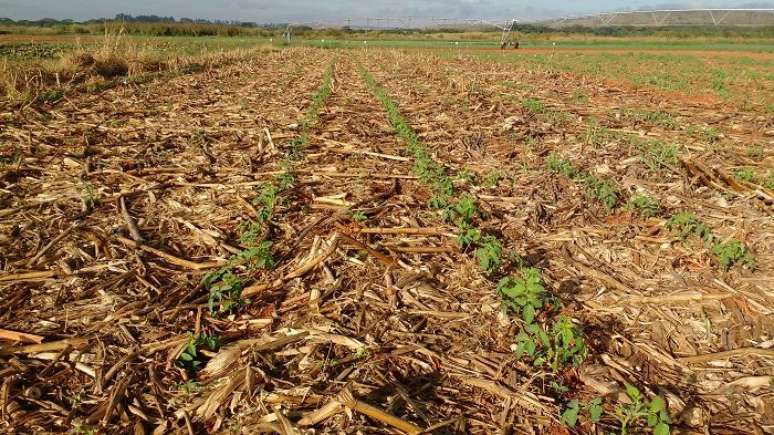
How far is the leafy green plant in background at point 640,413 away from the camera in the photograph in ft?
7.60

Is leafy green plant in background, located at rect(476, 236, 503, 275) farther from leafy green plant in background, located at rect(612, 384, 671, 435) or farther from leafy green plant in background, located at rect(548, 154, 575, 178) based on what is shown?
leafy green plant in background, located at rect(548, 154, 575, 178)

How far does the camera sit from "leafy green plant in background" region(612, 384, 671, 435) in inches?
91.2

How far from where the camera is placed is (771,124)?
9359 mm

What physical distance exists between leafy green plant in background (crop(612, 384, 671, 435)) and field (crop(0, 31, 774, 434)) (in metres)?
0.02

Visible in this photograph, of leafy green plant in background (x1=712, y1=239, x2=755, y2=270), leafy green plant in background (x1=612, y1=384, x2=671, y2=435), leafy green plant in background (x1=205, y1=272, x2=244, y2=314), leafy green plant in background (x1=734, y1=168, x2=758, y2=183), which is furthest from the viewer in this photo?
leafy green plant in background (x1=734, y1=168, x2=758, y2=183)

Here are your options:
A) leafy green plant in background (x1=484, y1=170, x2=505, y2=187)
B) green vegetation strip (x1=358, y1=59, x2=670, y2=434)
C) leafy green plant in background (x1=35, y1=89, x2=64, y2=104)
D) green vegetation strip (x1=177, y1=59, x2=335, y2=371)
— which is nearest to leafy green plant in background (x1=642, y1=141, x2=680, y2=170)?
leafy green plant in background (x1=484, y1=170, x2=505, y2=187)

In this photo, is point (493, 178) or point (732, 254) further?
point (493, 178)

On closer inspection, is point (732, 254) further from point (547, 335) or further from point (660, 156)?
point (660, 156)

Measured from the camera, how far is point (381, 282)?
389 cm

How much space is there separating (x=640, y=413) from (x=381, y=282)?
207cm

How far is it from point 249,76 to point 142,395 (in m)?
16.0

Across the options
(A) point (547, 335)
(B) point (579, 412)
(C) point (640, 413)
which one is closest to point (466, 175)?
(A) point (547, 335)

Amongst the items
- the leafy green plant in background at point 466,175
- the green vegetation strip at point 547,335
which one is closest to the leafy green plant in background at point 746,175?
the leafy green plant in background at point 466,175

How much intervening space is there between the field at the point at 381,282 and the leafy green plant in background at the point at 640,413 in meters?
0.02
